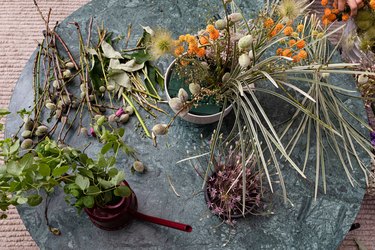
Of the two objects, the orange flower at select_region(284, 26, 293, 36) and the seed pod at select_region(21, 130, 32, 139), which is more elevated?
the orange flower at select_region(284, 26, 293, 36)

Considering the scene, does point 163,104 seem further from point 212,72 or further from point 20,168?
point 20,168

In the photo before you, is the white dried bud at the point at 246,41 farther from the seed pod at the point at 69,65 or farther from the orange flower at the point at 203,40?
the seed pod at the point at 69,65

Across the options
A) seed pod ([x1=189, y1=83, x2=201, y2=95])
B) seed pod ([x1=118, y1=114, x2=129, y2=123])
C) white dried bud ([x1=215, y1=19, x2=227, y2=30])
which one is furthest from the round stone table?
white dried bud ([x1=215, y1=19, x2=227, y2=30])

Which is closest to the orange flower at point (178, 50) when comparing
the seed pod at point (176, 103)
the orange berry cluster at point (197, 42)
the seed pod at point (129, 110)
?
the orange berry cluster at point (197, 42)

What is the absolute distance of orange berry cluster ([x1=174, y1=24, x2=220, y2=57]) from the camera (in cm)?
87

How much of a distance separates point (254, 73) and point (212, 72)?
10 centimetres

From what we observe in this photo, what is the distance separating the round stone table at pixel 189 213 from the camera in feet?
3.04

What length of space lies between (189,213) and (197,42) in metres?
0.37

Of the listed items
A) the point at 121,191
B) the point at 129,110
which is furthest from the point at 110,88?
the point at 121,191

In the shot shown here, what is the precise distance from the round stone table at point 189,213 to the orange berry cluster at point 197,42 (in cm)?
20

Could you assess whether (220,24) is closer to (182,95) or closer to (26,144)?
(182,95)

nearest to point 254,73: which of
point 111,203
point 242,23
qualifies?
point 242,23

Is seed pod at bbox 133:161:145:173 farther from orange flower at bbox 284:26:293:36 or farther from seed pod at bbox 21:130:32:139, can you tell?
orange flower at bbox 284:26:293:36

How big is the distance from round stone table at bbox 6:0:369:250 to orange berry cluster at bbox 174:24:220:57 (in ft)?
0.66
